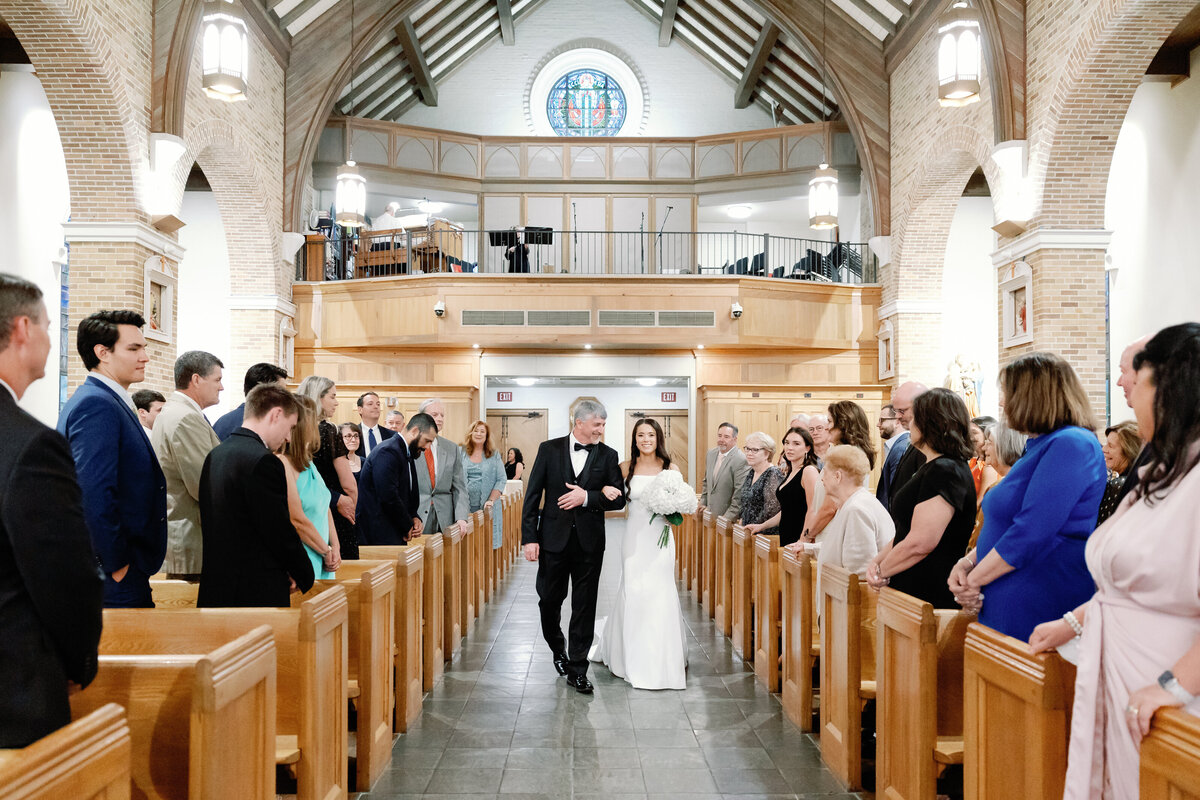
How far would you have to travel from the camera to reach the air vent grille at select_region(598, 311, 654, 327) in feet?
46.1

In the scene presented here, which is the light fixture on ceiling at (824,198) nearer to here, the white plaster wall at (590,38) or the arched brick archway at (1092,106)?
the arched brick archway at (1092,106)

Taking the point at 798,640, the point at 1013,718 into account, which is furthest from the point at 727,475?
the point at 1013,718

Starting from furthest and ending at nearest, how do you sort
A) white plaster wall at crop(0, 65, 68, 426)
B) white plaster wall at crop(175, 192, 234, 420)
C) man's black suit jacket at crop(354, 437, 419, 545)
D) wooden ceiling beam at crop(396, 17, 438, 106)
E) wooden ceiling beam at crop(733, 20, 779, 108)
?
1. white plaster wall at crop(175, 192, 234, 420)
2. wooden ceiling beam at crop(396, 17, 438, 106)
3. wooden ceiling beam at crop(733, 20, 779, 108)
4. white plaster wall at crop(0, 65, 68, 426)
5. man's black suit jacket at crop(354, 437, 419, 545)

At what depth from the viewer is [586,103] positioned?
1905 cm

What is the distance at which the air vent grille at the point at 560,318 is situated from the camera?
554 inches

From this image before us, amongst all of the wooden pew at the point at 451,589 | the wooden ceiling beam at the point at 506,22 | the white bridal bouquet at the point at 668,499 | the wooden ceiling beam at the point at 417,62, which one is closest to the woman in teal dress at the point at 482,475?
the wooden pew at the point at 451,589

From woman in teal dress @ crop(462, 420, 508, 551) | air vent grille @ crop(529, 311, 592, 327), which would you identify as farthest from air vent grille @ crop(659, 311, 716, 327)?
woman in teal dress @ crop(462, 420, 508, 551)

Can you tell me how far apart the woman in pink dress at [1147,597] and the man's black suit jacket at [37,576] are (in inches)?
79.9

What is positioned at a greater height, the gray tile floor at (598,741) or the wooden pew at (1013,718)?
the wooden pew at (1013,718)

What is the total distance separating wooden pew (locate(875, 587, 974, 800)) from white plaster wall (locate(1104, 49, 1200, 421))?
883 centimetres

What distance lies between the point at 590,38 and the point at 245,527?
1764cm

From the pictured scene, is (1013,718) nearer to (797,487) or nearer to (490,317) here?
(797,487)

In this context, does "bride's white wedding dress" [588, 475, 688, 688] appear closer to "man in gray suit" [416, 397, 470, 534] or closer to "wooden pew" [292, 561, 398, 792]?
"wooden pew" [292, 561, 398, 792]

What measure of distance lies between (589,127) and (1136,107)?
1053 cm
